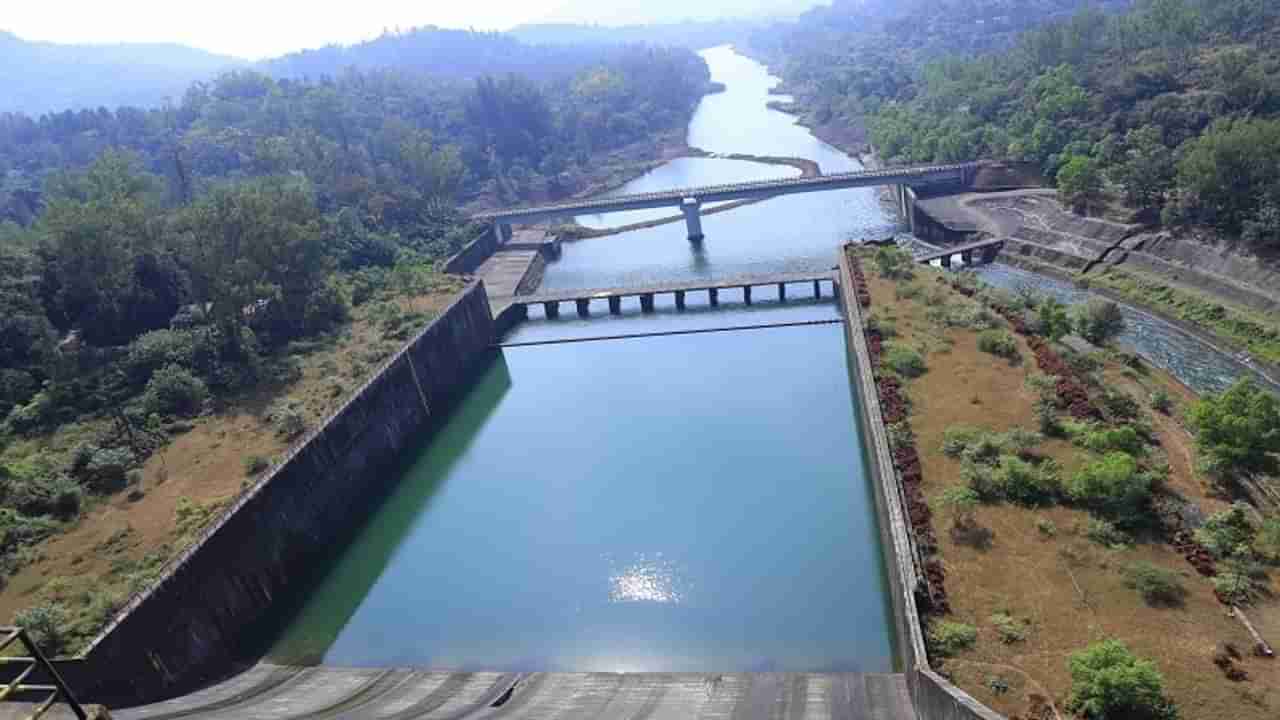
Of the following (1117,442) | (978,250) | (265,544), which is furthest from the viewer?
(978,250)

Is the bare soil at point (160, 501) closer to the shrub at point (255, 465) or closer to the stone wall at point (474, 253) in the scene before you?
the shrub at point (255, 465)

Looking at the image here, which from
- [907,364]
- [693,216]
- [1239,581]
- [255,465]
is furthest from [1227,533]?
[693,216]

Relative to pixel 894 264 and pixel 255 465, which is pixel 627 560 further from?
pixel 894 264

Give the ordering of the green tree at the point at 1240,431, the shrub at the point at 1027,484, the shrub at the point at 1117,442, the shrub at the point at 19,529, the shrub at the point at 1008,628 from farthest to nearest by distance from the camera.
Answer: the shrub at the point at 19,529 → the shrub at the point at 1117,442 → the green tree at the point at 1240,431 → the shrub at the point at 1027,484 → the shrub at the point at 1008,628

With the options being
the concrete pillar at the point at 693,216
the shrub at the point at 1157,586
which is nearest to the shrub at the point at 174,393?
the shrub at the point at 1157,586

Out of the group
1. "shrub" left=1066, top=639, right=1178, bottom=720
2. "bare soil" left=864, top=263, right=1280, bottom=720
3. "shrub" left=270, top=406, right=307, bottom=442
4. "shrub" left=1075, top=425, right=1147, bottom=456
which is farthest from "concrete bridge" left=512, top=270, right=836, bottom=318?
"shrub" left=1066, top=639, right=1178, bottom=720

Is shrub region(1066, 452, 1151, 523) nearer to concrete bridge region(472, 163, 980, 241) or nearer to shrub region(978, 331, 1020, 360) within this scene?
shrub region(978, 331, 1020, 360)

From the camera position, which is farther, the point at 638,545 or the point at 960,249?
the point at 960,249

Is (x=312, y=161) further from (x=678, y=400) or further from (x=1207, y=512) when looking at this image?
(x=1207, y=512)
